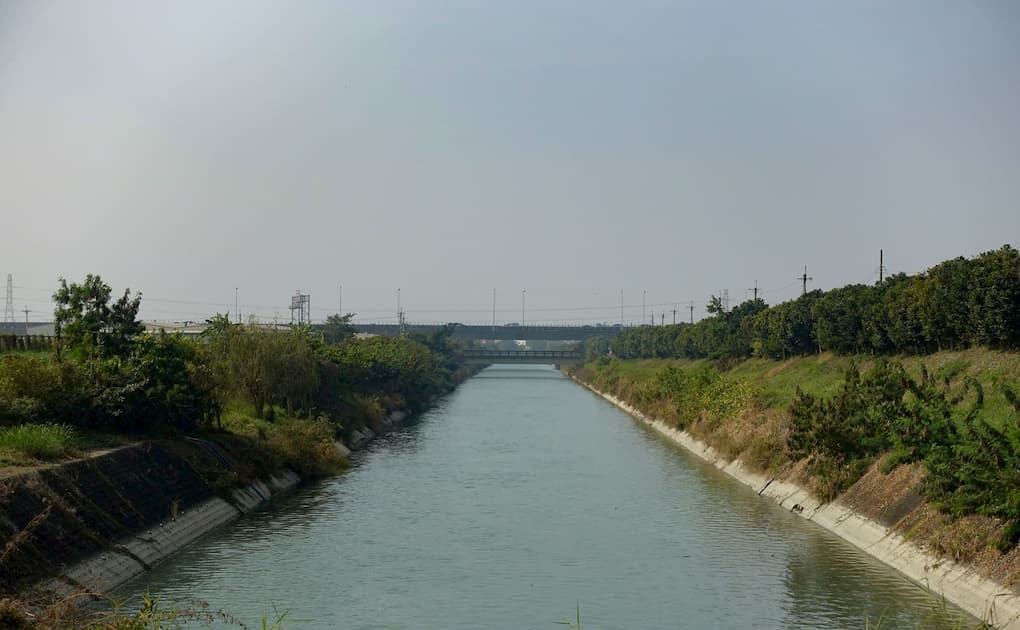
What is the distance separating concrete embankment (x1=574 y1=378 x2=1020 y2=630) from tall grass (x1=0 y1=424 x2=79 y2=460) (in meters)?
25.8

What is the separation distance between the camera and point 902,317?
59.2m

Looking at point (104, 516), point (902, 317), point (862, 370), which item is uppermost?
point (902, 317)

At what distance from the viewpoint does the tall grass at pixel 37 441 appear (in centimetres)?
3247

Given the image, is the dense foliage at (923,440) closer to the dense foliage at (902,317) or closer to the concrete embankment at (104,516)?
the dense foliage at (902,317)

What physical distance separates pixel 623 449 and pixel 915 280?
20329 millimetres

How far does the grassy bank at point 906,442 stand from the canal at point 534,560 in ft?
6.09

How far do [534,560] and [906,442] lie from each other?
43.1 ft

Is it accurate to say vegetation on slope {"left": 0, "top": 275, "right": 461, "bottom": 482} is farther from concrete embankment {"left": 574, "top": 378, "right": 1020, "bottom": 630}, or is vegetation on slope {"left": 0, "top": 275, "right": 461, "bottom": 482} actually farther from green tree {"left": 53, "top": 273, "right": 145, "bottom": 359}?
concrete embankment {"left": 574, "top": 378, "right": 1020, "bottom": 630}

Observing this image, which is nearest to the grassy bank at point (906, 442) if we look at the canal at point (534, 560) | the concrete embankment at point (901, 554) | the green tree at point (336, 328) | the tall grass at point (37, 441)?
the concrete embankment at point (901, 554)

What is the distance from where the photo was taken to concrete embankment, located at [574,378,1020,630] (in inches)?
995

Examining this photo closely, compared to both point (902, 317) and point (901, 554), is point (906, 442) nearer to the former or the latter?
point (901, 554)

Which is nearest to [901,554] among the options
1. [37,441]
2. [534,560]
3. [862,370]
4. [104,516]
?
[534,560]

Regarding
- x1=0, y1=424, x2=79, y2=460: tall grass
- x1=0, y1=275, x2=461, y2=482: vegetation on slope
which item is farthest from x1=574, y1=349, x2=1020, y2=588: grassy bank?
x1=0, y1=424, x2=79, y2=460: tall grass

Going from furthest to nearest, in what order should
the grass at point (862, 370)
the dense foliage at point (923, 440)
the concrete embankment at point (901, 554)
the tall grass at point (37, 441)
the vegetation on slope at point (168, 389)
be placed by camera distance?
the grass at point (862, 370), the vegetation on slope at point (168, 389), the tall grass at point (37, 441), the dense foliage at point (923, 440), the concrete embankment at point (901, 554)
